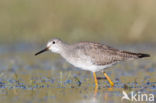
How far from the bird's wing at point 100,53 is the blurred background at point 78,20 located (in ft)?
20.0

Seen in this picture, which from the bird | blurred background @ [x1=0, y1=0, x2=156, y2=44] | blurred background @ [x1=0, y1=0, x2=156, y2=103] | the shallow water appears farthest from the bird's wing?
blurred background @ [x1=0, y1=0, x2=156, y2=44]

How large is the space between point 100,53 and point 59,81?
46.5 inches

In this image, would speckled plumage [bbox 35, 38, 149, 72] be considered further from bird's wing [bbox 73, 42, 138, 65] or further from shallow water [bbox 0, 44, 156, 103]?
shallow water [bbox 0, 44, 156, 103]

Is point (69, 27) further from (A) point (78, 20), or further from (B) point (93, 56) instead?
(B) point (93, 56)

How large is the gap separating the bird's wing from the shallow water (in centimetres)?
56

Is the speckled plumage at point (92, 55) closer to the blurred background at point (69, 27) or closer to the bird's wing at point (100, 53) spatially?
the bird's wing at point (100, 53)

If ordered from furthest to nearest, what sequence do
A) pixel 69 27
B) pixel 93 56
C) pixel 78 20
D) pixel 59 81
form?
pixel 78 20 < pixel 69 27 < pixel 59 81 < pixel 93 56

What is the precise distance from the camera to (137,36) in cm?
1706

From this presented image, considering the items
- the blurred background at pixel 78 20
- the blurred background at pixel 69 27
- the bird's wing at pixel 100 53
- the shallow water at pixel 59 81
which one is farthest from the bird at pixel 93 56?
the blurred background at pixel 78 20

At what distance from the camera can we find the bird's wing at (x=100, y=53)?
1069 cm

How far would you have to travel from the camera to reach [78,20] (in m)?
17.9

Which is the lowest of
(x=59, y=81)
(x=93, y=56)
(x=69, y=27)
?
(x=59, y=81)

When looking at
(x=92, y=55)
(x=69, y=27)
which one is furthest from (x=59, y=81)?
(x=69, y=27)

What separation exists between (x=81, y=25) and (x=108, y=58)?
6.99m
